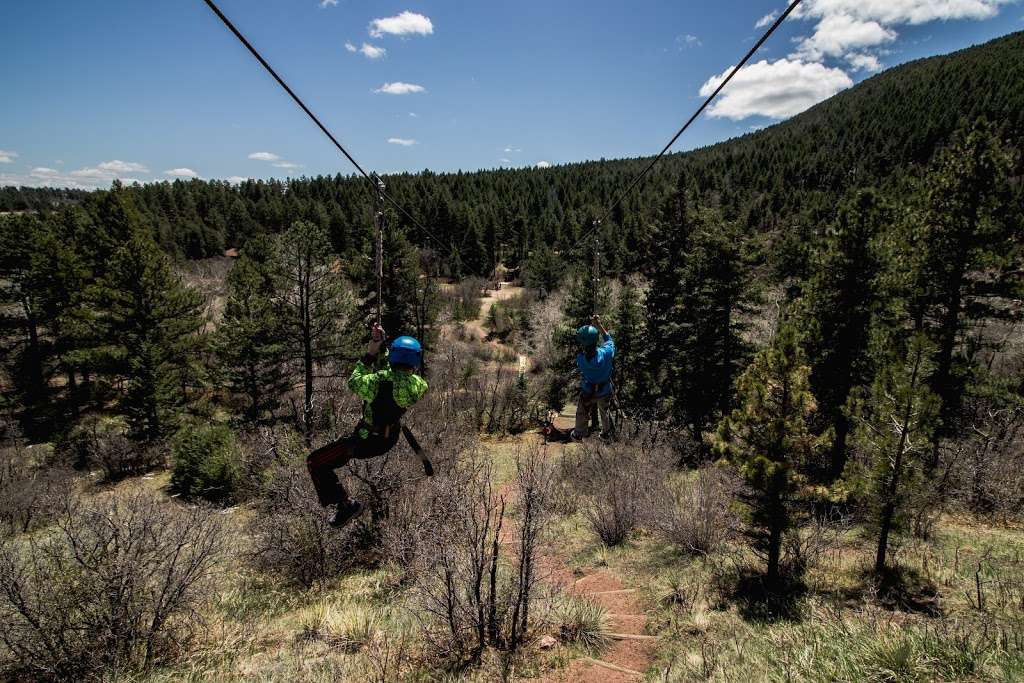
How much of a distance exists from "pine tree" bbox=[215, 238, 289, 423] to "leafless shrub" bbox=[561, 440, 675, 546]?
2077 centimetres

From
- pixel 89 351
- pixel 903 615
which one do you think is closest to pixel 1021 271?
pixel 903 615

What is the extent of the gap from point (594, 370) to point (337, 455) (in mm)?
5036

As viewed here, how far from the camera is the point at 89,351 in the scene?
30.6m

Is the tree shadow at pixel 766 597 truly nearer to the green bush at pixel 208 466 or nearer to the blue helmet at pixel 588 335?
the blue helmet at pixel 588 335

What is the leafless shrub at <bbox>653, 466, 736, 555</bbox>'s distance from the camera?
12.6 meters

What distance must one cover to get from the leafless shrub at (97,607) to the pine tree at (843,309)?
19576 mm

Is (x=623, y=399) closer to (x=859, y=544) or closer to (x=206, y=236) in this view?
(x=859, y=544)

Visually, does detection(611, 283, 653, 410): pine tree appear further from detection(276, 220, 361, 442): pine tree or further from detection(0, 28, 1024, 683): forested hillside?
detection(276, 220, 361, 442): pine tree

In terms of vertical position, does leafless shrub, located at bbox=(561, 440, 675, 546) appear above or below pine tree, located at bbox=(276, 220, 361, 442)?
below

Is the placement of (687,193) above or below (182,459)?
above

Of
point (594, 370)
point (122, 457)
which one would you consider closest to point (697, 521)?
point (594, 370)

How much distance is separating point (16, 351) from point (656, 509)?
48.0m

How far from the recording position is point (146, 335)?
92.8 feet

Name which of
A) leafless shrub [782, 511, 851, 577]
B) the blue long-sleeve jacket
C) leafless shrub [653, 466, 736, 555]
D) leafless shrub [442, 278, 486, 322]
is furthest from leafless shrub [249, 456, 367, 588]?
leafless shrub [442, 278, 486, 322]
